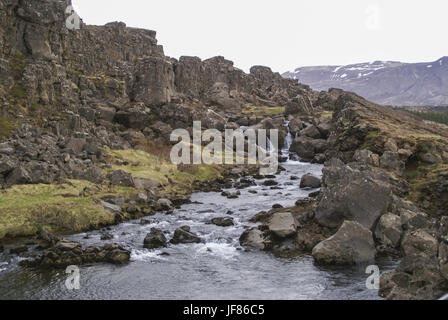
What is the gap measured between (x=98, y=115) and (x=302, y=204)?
161 feet

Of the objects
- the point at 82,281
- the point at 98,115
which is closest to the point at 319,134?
the point at 98,115

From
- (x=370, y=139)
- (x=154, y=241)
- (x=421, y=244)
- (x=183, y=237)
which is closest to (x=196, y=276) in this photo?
(x=154, y=241)

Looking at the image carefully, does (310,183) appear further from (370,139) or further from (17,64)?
(17,64)

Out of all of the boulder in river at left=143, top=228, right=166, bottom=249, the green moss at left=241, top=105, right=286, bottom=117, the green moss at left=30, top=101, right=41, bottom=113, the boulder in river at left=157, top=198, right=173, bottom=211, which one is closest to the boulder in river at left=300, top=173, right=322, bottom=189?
the boulder in river at left=157, top=198, right=173, bottom=211

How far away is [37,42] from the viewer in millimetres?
60031

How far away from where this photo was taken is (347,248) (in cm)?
2914

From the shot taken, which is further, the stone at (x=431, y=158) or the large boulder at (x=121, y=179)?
the large boulder at (x=121, y=179)

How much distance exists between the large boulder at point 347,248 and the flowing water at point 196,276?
0.91 metres

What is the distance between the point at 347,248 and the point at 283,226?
6344 millimetres

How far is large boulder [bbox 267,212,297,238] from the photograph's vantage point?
3344 cm

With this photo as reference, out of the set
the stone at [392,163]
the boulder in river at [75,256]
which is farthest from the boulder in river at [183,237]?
the stone at [392,163]

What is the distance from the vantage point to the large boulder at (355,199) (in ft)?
109

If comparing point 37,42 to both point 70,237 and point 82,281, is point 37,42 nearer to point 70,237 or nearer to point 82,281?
point 70,237

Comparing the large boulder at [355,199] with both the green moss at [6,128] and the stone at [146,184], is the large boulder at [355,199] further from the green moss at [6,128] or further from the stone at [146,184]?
the green moss at [6,128]
